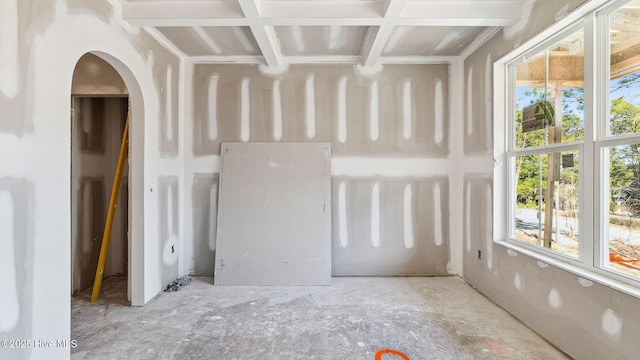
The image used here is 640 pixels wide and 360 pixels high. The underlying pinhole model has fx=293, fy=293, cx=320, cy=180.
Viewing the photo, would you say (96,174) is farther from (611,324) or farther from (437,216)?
(611,324)

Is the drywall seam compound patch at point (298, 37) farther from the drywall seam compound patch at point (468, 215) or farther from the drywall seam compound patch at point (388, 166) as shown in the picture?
the drywall seam compound patch at point (468, 215)

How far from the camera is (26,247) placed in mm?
1724

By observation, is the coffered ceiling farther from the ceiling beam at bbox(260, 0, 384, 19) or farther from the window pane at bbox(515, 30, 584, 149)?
the window pane at bbox(515, 30, 584, 149)

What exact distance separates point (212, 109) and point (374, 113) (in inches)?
82.1

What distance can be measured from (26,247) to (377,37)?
3.18 metres

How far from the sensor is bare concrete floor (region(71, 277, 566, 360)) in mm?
2170

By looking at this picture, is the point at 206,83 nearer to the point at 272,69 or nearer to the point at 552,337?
the point at 272,69

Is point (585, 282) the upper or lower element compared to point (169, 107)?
lower

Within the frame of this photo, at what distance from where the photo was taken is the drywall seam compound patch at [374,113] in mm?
3768

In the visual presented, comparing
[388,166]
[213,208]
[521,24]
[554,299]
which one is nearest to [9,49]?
[213,208]

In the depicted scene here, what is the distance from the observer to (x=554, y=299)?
225cm

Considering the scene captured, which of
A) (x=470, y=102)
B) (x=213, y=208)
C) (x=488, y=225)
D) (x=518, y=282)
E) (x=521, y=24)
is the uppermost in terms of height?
(x=521, y=24)

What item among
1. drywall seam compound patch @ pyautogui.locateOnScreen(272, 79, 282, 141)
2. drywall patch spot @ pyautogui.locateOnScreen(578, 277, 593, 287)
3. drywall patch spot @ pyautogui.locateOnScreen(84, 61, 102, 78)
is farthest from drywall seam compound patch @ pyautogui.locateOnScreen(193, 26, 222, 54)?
drywall patch spot @ pyautogui.locateOnScreen(578, 277, 593, 287)

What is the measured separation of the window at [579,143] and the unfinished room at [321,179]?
0.05 ft
